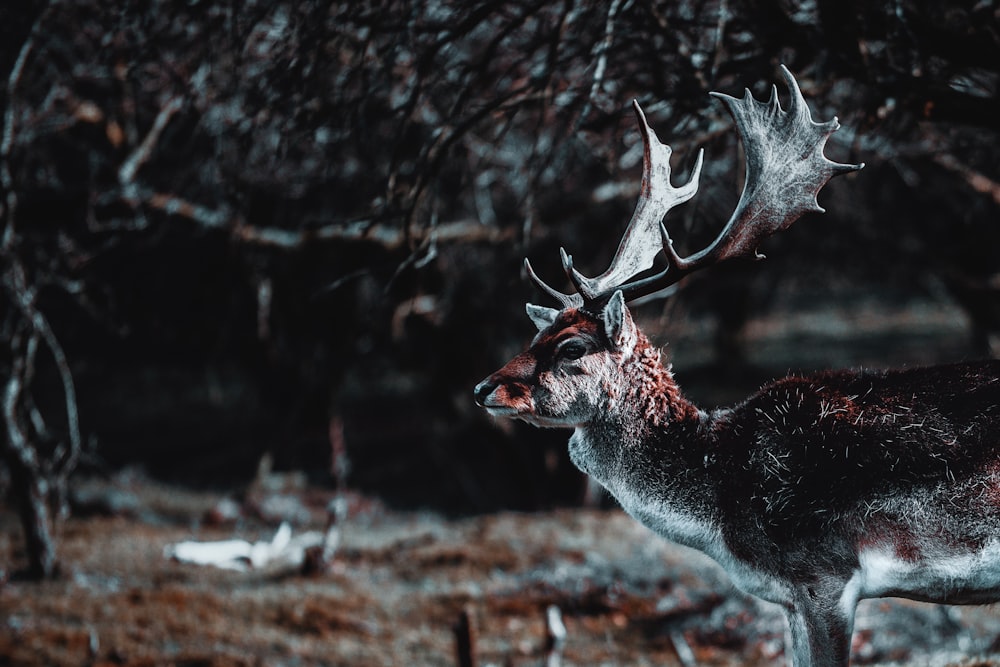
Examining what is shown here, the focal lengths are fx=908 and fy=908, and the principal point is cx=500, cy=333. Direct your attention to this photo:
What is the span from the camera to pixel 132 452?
2145 centimetres

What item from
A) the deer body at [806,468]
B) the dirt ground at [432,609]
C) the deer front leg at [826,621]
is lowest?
the dirt ground at [432,609]

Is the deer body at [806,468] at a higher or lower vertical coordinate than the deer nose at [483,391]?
lower

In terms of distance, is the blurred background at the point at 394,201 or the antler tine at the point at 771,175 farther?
the blurred background at the point at 394,201

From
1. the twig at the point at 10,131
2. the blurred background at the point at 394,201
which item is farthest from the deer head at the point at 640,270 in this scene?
the twig at the point at 10,131

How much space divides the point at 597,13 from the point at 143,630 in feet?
23.4

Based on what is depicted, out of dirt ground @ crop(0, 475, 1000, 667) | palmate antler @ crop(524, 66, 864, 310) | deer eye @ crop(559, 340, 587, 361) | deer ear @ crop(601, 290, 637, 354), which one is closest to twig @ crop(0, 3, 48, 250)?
dirt ground @ crop(0, 475, 1000, 667)

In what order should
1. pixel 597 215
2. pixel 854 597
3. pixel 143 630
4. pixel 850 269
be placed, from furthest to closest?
pixel 850 269 < pixel 597 215 < pixel 143 630 < pixel 854 597

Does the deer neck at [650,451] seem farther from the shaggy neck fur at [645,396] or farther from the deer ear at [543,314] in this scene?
the deer ear at [543,314]

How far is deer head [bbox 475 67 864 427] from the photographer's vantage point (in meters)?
4.46

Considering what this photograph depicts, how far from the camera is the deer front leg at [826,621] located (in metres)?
4.11

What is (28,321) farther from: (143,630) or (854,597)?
(854,597)

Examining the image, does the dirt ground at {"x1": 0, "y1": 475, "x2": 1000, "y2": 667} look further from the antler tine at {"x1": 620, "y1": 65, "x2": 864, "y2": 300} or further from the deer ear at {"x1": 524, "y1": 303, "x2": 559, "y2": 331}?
the antler tine at {"x1": 620, "y1": 65, "x2": 864, "y2": 300}

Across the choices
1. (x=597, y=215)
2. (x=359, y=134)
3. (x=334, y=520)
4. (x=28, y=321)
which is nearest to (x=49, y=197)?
(x=28, y=321)

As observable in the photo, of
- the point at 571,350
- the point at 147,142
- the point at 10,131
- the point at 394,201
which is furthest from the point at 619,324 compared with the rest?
the point at 147,142
